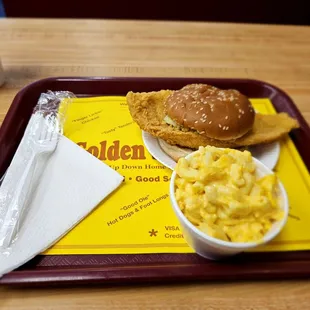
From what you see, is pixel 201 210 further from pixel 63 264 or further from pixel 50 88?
pixel 50 88

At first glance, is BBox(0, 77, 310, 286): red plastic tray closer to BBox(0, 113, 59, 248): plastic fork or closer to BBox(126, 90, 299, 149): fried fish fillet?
BBox(0, 113, 59, 248): plastic fork

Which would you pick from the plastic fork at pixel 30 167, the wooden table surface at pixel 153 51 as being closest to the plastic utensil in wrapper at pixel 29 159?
the plastic fork at pixel 30 167

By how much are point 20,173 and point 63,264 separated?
11.5 inches

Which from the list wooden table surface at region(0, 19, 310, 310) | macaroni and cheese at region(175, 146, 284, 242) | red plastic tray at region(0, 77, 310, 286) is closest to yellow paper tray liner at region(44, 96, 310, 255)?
red plastic tray at region(0, 77, 310, 286)

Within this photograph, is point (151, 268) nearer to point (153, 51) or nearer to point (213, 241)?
point (213, 241)

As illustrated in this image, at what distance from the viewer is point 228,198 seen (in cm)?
71

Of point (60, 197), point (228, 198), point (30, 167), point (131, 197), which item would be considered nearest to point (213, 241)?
point (228, 198)

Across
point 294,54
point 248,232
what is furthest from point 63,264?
point 294,54

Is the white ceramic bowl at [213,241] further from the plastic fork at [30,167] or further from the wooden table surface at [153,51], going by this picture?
the wooden table surface at [153,51]

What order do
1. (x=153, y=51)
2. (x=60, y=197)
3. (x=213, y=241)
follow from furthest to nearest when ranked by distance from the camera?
(x=153, y=51)
(x=60, y=197)
(x=213, y=241)

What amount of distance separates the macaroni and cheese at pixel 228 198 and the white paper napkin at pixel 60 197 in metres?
0.25

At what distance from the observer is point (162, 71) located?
4.76ft

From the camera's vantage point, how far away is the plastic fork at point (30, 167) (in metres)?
0.78

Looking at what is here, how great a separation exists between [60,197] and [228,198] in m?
0.43
